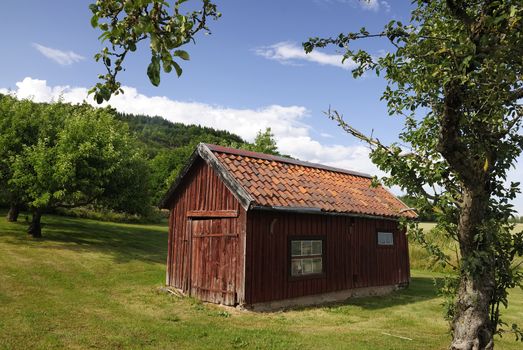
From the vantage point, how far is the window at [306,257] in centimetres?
1317

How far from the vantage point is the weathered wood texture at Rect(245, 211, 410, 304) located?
12.2 meters

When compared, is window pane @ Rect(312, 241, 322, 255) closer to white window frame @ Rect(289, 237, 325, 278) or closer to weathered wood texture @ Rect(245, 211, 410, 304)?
white window frame @ Rect(289, 237, 325, 278)

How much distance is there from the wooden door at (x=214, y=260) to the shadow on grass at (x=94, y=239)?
8226 millimetres

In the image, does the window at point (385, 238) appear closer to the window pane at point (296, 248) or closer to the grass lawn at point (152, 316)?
the grass lawn at point (152, 316)

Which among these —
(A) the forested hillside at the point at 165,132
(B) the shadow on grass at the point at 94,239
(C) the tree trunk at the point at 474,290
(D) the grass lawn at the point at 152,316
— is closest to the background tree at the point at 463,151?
(C) the tree trunk at the point at 474,290

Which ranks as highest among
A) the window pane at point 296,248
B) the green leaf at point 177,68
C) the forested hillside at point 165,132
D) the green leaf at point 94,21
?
the forested hillside at point 165,132

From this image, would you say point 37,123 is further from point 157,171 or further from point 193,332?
point 157,171

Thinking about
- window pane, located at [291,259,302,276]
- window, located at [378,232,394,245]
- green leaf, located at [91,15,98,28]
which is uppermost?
green leaf, located at [91,15,98,28]

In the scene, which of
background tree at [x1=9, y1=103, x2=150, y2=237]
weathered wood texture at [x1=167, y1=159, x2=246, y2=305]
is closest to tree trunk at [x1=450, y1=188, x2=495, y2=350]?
weathered wood texture at [x1=167, y1=159, x2=246, y2=305]

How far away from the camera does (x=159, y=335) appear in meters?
9.16

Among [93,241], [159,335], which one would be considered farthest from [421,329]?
[93,241]

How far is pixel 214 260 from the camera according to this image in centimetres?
1298

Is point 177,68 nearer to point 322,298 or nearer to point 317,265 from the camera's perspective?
point 317,265

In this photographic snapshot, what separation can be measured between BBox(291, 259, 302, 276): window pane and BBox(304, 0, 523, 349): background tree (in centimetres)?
615
